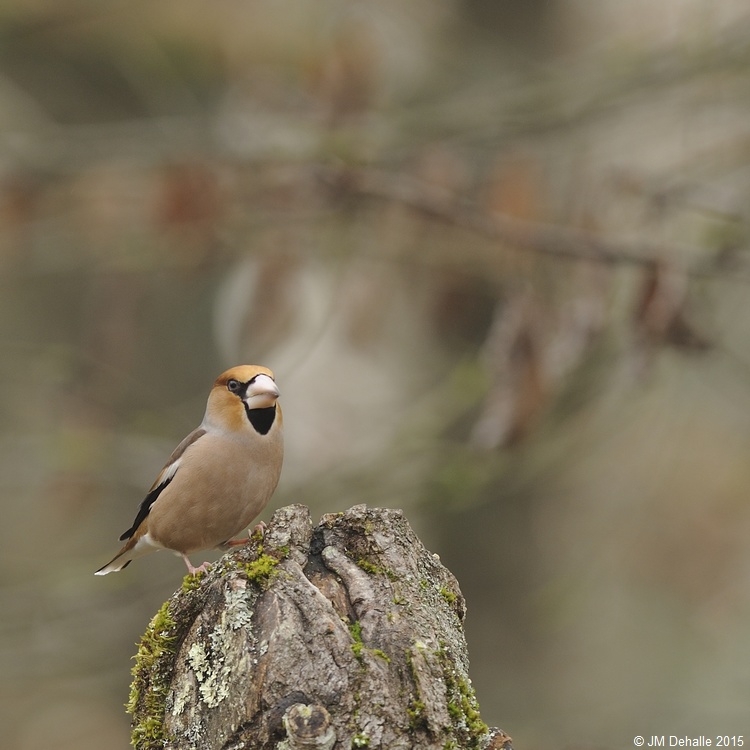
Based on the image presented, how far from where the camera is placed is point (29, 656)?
6.19 metres

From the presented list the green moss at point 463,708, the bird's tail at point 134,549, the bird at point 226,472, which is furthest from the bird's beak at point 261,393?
the green moss at point 463,708

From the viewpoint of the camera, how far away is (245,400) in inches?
149

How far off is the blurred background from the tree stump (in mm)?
2300

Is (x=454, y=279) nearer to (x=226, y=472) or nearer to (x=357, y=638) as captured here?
(x=226, y=472)

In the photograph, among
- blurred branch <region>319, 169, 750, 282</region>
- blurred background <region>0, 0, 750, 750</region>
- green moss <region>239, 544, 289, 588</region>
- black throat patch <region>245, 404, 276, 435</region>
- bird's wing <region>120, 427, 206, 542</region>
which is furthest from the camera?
blurred background <region>0, 0, 750, 750</region>

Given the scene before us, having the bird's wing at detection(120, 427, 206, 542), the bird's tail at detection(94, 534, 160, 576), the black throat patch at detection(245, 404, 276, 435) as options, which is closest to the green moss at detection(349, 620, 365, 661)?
the black throat patch at detection(245, 404, 276, 435)

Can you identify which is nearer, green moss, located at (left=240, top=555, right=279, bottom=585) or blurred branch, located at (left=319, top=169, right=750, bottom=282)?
green moss, located at (left=240, top=555, right=279, bottom=585)

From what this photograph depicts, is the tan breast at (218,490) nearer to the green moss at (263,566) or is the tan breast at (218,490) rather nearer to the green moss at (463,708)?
the green moss at (263,566)

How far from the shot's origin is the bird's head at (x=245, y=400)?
367 centimetres

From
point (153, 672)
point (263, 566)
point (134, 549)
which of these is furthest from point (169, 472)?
point (263, 566)

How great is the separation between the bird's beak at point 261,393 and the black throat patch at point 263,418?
0.04 meters

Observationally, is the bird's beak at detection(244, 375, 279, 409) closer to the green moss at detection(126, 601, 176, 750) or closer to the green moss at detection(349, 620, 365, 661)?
the green moss at detection(126, 601, 176, 750)

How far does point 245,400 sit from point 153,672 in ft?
4.47

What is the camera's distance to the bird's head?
3.67m
